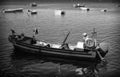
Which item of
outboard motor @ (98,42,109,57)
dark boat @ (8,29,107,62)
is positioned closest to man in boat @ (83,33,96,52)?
dark boat @ (8,29,107,62)

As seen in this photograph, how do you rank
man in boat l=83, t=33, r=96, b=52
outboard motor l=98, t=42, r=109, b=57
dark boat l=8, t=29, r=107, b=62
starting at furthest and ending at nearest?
man in boat l=83, t=33, r=96, b=52
outboard motor l=98, t=42, r=109, b=57
dark boat l=8, t=29, r=107, b=62

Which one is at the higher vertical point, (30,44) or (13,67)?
(30,44)

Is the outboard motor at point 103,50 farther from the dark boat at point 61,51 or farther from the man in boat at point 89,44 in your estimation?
the man in boat at point 89,44

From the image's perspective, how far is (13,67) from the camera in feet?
93.5

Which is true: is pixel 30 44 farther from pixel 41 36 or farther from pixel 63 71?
pixel 41 36

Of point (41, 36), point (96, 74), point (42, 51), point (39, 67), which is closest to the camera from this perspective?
point (96, 74)

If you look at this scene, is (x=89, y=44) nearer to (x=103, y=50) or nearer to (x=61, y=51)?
(x=103, y=50)

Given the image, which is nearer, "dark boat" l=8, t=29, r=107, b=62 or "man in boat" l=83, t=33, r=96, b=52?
"dark boat" l=8, t=29, r=107, b=62

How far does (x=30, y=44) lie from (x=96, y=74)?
12.6 metres

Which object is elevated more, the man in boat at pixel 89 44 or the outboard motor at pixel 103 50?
the man in boat at pixel 89 44

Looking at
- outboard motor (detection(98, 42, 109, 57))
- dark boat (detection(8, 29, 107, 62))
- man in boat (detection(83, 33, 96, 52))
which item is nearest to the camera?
dark boat (detection(8, 29, 107, 62))

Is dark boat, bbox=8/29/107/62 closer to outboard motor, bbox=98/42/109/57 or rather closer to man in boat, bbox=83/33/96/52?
outboard motor, bbox=98/42/109/57

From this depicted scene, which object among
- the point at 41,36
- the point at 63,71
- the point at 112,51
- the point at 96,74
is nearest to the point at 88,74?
the point at 96,74

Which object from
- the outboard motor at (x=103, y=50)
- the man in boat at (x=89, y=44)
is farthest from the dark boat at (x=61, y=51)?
the man in boat at (x=89, y=44)
